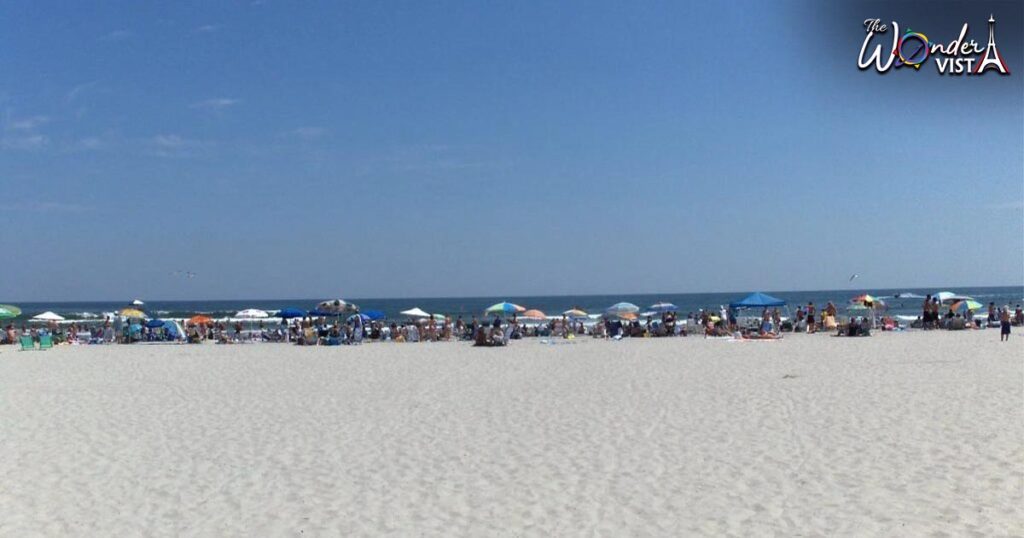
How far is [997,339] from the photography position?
75.5 ft

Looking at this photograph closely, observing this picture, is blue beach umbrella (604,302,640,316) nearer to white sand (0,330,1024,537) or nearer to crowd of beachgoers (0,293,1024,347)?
crowd of beachgoers (0,293,1024,347)

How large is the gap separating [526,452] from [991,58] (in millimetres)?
6017

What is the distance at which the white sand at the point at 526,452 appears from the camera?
6.02 metres

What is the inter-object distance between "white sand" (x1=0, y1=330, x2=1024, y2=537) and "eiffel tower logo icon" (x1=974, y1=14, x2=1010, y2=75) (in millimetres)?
3664

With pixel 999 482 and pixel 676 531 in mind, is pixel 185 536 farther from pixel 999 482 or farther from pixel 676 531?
pixel 999 482

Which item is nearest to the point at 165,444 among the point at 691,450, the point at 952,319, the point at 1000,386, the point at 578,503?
the point at 578,503

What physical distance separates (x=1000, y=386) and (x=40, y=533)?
1229 centimetres

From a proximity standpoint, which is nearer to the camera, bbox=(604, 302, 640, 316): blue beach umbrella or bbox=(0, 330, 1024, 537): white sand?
bbox=(0, 330, 1024, 537): white sand

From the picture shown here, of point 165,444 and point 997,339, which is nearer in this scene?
point 165,444

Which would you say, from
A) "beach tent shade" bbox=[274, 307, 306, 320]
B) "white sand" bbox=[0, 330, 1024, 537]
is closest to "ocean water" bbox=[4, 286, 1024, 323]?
"beach tent shade" bbox=[274, 307, 306, 320]

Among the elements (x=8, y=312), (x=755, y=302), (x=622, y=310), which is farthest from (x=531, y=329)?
(x=8, y=312)

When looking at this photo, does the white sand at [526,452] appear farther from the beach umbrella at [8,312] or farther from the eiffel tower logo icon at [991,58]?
the beach umbrella at [8,312]

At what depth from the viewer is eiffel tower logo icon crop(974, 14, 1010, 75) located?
7.88m

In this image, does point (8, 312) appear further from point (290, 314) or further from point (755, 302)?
point (755, 302)
